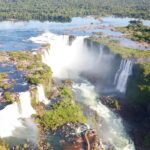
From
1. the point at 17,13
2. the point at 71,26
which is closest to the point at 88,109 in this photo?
the point at 71,26

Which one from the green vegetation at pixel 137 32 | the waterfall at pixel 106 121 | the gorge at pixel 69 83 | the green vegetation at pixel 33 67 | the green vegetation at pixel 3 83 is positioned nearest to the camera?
the waterfall at pixel 106 121

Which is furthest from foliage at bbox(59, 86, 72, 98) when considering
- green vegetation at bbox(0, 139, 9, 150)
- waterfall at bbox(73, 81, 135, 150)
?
green vegetation at bbox(0, 139, 9, 150)

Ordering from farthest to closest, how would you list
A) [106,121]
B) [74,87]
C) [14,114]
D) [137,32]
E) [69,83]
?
1. [137,32]
2. [69,83]
3. [74,87]
4. [106,121]
5. [14,114]

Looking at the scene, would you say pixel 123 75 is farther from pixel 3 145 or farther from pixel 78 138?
pixel 3 145

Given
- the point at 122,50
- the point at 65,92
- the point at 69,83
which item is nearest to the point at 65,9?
the point at 122,50

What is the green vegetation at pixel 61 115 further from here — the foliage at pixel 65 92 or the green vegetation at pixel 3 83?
the green vegetation at pixel 3 83

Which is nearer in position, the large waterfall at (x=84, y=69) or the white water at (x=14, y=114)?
the white water at (x=14, y=114)

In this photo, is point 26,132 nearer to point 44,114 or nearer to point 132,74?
point 44,114

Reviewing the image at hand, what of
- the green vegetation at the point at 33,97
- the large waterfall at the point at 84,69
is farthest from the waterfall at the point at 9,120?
the large waterfall at the point at 84,69
